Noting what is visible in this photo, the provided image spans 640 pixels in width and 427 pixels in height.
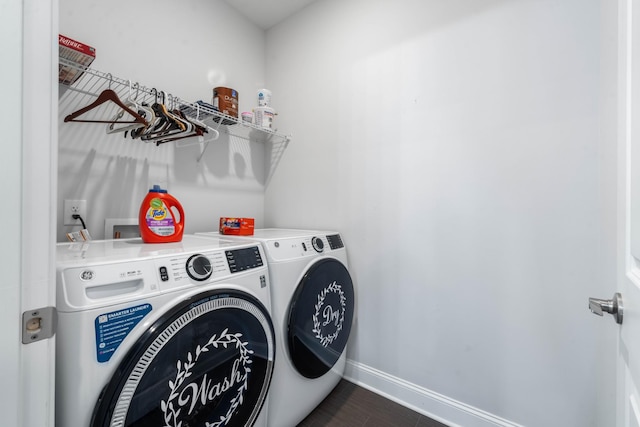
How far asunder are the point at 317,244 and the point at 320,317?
37 cm

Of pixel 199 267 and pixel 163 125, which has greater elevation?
pixel 163 125

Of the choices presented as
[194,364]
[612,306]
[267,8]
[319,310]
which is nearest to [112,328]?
[194,364]

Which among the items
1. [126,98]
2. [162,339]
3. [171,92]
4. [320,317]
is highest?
[171,92]

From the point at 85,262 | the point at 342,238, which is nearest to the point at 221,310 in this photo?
the point at 85,262

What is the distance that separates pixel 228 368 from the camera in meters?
0.90

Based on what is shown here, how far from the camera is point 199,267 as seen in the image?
0.88 meters

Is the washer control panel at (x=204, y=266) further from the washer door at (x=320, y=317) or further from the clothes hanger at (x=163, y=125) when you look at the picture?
the clothes hanger at (x=163, y=125)

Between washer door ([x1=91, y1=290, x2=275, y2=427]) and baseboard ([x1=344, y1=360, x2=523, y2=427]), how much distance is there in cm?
84

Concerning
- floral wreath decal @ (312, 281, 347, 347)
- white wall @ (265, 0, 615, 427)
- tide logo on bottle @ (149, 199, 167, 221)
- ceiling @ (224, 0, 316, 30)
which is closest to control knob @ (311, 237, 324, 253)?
floral wreath decal @ (312, 281, 347, 347)

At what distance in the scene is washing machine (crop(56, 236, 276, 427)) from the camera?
0.64 meters

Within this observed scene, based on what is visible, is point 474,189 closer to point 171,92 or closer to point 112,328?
point 112,328

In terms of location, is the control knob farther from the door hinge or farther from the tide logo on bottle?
the door hinge

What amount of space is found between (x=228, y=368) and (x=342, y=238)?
103cm

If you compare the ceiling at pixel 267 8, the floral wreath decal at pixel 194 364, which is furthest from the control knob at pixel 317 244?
the ceiling at pixel 267 8
